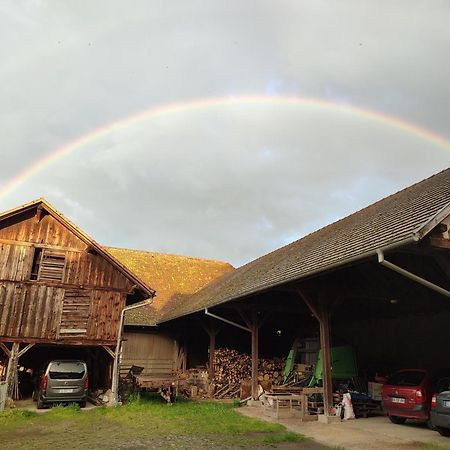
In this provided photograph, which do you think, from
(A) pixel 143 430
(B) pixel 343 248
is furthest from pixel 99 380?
(B) pixel 343 248

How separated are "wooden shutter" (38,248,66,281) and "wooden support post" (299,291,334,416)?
29.4ft

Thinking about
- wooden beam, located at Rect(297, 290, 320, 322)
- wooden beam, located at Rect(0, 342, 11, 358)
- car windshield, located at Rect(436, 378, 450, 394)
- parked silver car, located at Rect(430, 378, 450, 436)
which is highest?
wooden beam, located at Rect(297, 290, 320, 322)

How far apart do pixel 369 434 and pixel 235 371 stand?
943 centimetres

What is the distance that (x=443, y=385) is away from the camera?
9141 mm

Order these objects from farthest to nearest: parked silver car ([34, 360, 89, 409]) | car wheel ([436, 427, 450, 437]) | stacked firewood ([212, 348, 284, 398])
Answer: stacked firewood ([212, 348, 284, 398]), parked silver car ([34, 360, 89, 409]), car wheel ([436, 427, 450, 437])

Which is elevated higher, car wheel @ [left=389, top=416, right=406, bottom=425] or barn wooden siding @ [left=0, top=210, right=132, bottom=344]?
barn wooden siding @ [left=0, top=210, right=132, bottom=344]

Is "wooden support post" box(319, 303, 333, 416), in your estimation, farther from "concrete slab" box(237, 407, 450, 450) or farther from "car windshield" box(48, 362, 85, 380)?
"car windshield" box(48, 362, 85, 380)

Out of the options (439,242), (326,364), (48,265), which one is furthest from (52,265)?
(439,242)

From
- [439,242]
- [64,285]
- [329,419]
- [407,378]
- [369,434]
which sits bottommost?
[369,434]

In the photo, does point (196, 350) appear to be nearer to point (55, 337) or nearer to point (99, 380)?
point (99, 380)

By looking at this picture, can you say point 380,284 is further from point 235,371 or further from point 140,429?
point 235,371

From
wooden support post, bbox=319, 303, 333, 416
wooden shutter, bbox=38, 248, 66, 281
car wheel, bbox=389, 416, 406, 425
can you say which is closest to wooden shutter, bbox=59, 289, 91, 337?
wooden shutter, bbox=38, 248, 66, 281

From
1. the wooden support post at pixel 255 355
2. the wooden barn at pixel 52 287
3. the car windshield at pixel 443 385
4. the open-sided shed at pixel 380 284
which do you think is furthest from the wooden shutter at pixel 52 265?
the car windshield at pixel 443 385

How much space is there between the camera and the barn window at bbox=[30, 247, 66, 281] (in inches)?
592
